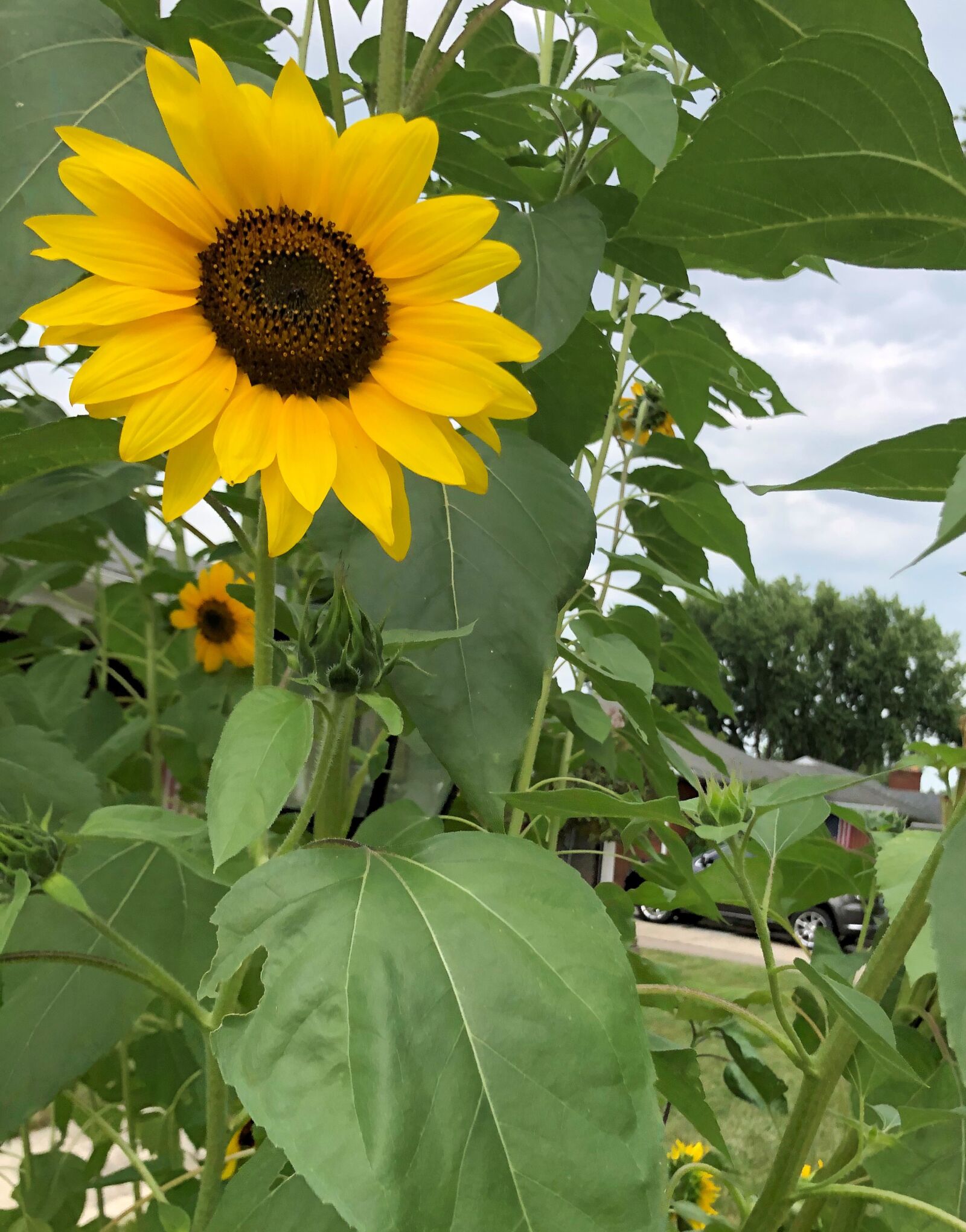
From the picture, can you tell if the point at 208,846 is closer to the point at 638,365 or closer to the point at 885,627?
the point at 638,365

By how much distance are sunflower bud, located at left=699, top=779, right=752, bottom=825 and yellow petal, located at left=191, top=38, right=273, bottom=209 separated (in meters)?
0.28

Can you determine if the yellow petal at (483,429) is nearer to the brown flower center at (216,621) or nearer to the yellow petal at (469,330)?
the yellow petal at (469,330)

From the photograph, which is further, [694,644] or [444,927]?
[694,644]

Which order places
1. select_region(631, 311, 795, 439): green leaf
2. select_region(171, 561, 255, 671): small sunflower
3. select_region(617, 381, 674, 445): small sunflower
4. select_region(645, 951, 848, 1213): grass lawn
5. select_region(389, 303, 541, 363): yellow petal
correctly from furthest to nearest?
select_region(645, 951, 848, 1213): grass lawn
select_region(617, 381, 674, 445): small sunflower
select_region(171, 561, 255, 671): small sunflower
select_region(631, 311, 795, 439): green leaf
select_region(389, 303, 541, 363): yellow petal

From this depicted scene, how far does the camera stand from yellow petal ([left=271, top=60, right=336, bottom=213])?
1.05 ft

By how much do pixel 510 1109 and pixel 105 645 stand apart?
676mm

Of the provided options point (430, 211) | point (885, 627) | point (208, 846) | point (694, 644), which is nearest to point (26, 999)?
point (208, 846)

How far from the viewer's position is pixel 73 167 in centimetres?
31

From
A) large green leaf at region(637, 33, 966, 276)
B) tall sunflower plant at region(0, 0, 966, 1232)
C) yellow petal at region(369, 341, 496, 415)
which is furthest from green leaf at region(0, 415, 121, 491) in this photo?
large green leaf at region(637, 33, 966, 276)

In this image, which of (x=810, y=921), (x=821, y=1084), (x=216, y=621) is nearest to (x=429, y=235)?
(x=821, y=1084)

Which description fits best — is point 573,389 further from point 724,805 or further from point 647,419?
point 647,419

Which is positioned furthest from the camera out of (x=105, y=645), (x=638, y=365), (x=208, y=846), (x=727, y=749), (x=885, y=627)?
(x=885, y=627)

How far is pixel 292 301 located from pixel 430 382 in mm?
65

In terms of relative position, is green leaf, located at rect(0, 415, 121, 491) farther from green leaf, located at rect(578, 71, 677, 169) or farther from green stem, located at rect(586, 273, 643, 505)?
green stem, located at rect(586, 273, 643, 505)
